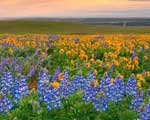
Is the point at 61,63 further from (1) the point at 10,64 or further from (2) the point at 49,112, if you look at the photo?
(2) the point at 49,112

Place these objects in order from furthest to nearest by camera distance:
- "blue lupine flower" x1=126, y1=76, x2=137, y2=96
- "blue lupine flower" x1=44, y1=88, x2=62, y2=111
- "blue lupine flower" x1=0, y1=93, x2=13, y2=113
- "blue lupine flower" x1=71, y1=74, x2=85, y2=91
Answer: "blue lupine flower" x1=71, y1=74, x2=85, y2=91 → "blue lupine flower" x1=126, y1=76, x2=137, y2=96 → "blue lupine flower" x1=44, y1=88, x2=62, y2=111 → "blue lupine flower" x1=0, y1=93, x2=13, y2=113

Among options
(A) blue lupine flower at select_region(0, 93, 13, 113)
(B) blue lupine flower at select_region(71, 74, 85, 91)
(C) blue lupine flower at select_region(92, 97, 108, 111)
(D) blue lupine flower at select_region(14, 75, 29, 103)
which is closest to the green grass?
(B) blue lupine flower at select_region(71, 74, 85, 91)

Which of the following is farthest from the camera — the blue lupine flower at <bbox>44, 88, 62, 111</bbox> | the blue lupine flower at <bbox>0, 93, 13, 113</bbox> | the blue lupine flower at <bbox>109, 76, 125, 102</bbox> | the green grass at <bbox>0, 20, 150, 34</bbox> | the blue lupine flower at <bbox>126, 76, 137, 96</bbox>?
the green grass at <bbox>0, 20, 150, 34</bbox>

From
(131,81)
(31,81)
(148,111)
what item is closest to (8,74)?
(131,81)

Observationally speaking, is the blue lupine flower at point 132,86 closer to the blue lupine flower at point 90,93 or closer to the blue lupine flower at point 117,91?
the blue lupine flower at point 117,91

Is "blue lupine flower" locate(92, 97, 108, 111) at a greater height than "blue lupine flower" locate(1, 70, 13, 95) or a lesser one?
lesser

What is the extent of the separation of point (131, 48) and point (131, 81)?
7.74 m

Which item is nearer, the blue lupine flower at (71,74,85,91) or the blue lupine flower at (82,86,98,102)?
the blue lupine flower at (82,86,98,102)

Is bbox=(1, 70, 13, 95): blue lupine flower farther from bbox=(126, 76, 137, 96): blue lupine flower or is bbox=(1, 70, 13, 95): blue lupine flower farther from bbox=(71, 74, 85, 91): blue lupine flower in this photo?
bbox=(126, 76, 137, 96): blue lupine flower

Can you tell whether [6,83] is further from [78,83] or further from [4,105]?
[78,83]

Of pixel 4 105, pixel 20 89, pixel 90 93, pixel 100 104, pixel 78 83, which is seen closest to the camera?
pixel 4 105

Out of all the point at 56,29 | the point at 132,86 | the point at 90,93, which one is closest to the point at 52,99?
the point at 90,93

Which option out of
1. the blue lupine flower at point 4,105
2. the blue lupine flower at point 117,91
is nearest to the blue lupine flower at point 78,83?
the blue lupine flower at point 117,91

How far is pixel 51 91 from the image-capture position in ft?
21.6
